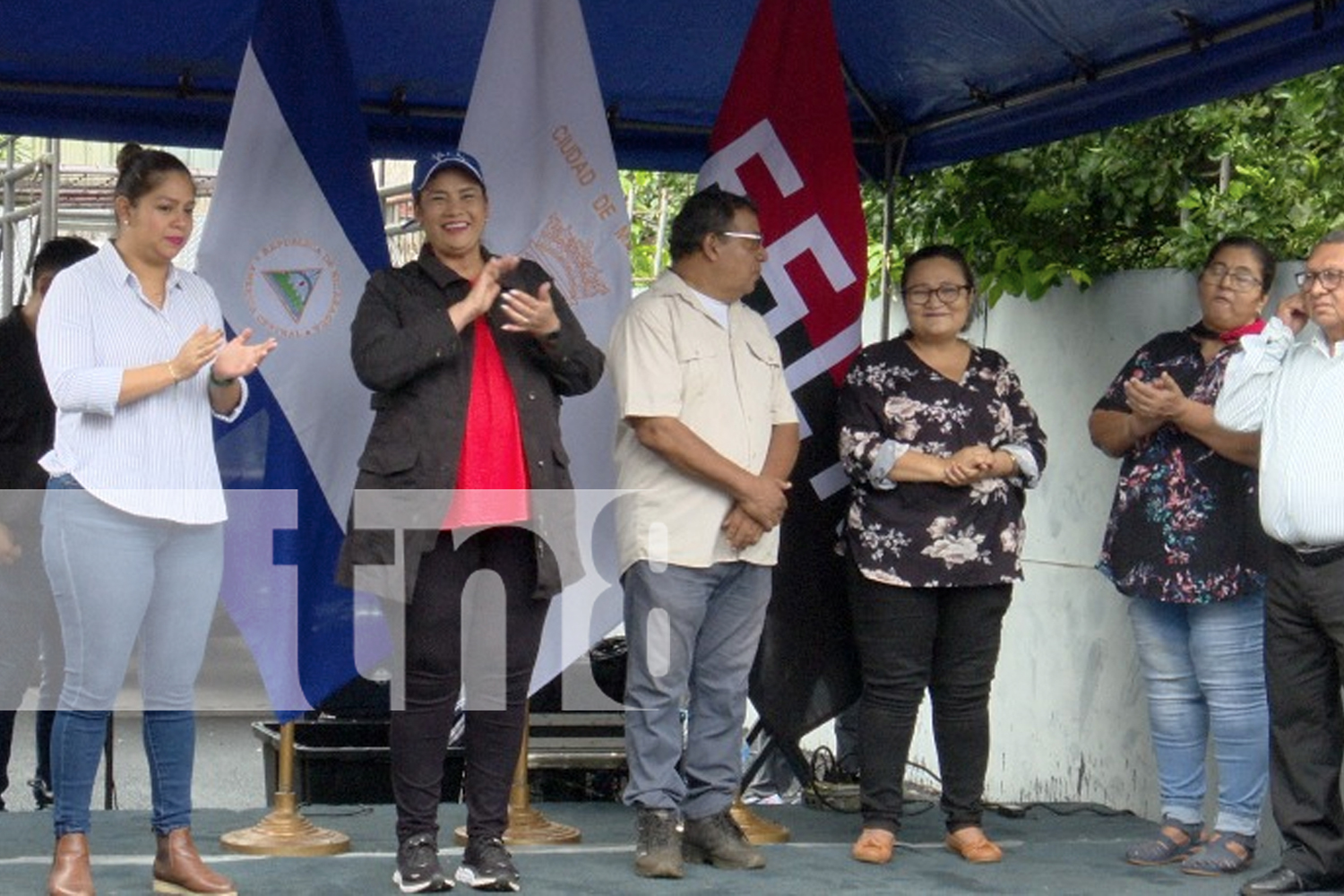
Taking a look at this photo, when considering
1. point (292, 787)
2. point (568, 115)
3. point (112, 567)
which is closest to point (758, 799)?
point (292, 787)

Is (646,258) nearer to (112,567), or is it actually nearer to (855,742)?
(855,742)

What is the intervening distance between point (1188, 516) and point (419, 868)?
7.48 feet

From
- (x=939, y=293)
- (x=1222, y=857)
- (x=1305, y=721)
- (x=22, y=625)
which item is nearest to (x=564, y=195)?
(x=939, y=293)

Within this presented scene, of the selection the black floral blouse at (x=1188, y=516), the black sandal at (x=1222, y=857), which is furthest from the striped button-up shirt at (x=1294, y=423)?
the black sandal at (x=1222, y=857)

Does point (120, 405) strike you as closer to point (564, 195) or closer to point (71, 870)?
point (71, 870)

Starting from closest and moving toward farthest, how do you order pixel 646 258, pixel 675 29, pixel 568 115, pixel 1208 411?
pixel 1208 411 → pixel 568 115 → pixel 675 29 → pixel 646 258

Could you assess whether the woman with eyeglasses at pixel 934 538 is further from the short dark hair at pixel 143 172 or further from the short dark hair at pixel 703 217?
the short dark hair at pixel 143 172

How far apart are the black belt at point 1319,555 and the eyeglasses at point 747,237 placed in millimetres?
1560

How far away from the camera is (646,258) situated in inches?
584

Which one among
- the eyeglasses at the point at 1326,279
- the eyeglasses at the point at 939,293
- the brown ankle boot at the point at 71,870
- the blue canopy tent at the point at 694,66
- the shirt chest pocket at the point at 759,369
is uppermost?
the blue canopy tent at the point at 694,66

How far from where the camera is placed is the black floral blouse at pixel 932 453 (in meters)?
5.39

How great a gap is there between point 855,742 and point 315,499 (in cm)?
225

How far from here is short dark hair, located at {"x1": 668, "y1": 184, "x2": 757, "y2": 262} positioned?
524 cm

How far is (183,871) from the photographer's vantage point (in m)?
4.55
